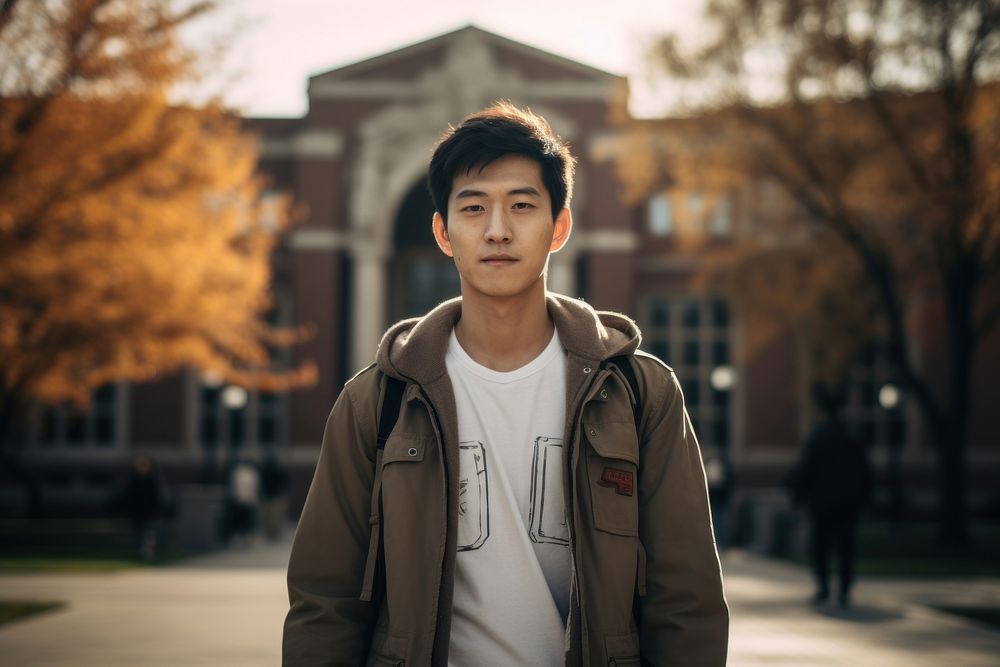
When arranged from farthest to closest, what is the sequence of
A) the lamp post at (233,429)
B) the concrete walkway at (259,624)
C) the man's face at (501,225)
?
the lamp post at (233,429)
the concrete walkway at (259,624)
the man's face at (501,225)

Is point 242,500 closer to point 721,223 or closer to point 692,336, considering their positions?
point 692,336

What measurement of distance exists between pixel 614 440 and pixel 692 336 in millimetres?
35336

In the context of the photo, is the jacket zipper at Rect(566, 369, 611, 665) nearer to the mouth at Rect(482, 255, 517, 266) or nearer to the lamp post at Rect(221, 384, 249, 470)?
the mouth at Rect(482, 255, 517, 266)

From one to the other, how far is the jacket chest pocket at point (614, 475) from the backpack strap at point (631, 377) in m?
0.06

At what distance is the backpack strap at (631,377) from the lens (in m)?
3.07

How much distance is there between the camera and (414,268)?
132 feet

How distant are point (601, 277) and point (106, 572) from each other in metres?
21.1

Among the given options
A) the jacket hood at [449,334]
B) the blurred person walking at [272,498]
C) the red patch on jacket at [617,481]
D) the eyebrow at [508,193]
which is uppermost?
the eyebrow at [508,193]

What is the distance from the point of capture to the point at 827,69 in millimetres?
21625

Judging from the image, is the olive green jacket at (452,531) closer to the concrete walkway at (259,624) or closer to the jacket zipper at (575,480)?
the jacket zipper at (575,480)

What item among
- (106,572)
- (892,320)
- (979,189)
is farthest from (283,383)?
(979,189)

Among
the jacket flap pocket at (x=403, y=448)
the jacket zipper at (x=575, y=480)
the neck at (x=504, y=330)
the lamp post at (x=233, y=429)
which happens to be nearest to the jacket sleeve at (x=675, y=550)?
the jacket zipper at (x=575, y=480)

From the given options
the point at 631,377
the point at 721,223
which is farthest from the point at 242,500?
the point at 631,377

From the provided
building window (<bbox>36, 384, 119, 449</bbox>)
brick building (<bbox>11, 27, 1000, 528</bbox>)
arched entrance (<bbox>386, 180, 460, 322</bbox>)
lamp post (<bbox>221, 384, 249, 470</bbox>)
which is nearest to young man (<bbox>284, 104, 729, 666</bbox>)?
lamp post (<bbox>221, 384, 249, 470</bbox>)
